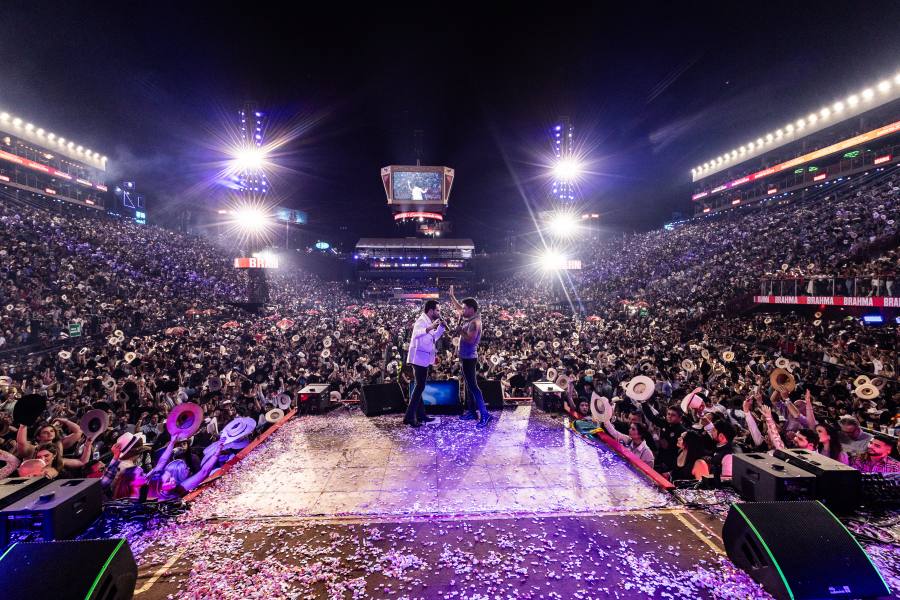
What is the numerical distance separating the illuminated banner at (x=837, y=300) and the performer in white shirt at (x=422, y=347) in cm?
1688

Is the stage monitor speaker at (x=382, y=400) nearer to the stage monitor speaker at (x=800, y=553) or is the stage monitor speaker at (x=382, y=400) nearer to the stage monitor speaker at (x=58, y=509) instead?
the stage monitor speaker at (x=58, y=509)

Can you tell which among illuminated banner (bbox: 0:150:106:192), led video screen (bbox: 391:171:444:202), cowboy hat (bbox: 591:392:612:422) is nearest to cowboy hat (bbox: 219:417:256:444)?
cowboy hat (bbox: 591:392:612:422)

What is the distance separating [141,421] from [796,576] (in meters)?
8.26

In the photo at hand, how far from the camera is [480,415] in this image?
Result: 5.68 metres

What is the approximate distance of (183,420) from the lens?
15.7 ft

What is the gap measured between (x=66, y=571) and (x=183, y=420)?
300cm

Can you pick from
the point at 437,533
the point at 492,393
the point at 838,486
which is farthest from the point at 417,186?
the point at 838,486

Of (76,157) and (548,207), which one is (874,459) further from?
(76,157)

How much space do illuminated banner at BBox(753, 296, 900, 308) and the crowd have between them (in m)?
0.81

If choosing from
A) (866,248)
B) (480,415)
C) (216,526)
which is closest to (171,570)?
(216,526)

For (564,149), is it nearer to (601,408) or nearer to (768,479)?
(601,408)

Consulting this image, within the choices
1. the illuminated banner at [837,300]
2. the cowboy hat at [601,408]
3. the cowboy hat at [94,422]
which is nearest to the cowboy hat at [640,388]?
the cowboy hat at [601,408]

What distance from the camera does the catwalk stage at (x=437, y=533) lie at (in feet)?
8.20

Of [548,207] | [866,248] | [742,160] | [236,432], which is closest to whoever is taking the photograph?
[236,432]
